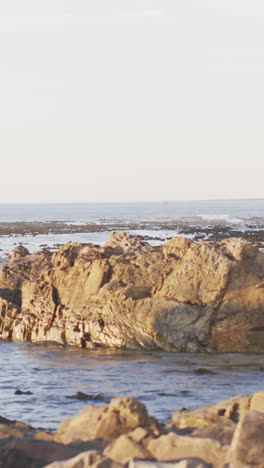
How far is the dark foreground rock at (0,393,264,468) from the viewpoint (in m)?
8.10

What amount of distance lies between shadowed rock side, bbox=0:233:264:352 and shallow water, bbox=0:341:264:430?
25.6 inches

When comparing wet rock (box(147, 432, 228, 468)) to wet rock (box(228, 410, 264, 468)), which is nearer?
wet rock (box(228, 410, 264, 468))

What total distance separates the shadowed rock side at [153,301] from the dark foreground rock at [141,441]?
8020 mm

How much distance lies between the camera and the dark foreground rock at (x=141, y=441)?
8.10 metres

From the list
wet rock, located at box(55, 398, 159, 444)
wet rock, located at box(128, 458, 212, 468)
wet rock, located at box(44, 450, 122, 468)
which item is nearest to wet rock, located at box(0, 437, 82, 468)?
wet rock, located at box(55, 398, 159, 444)

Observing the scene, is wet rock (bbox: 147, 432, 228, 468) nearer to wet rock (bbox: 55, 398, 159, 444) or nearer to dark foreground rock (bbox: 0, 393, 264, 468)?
dark foreground rock (bbox: 0, 393, 264, 468)

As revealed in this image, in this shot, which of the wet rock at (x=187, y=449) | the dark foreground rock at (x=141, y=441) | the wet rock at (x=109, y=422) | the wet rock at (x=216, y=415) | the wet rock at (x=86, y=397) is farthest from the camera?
the wet rock at (x=86, y=397)

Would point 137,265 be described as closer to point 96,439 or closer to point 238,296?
point 238,296

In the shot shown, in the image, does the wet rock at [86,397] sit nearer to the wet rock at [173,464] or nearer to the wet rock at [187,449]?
the wet rock at [187,449]

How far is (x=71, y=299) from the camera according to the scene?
887 inches

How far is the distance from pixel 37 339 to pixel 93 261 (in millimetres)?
2933

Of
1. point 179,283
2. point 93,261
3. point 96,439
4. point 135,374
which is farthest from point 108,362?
point 96,439

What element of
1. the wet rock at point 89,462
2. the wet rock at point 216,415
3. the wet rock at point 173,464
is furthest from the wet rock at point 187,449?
the wet rock at point 216,415

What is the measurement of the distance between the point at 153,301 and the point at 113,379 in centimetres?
409
